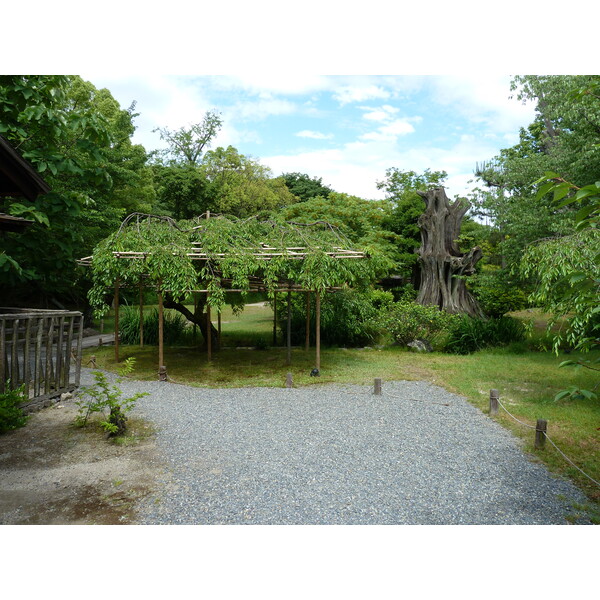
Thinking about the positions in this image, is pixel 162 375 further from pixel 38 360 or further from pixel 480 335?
pixel 480 335

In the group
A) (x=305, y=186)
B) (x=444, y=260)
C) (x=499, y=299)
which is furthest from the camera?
(x=305, y=186)

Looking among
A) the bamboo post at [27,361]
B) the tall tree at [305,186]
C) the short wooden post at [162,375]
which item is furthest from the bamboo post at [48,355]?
the tall tree at [305,186]

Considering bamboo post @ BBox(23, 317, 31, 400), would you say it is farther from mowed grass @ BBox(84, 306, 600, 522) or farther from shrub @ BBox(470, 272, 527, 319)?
shrub @ BBox(470, 272, 527, 319)

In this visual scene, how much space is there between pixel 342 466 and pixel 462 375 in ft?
13.7

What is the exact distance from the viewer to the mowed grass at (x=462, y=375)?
165 inches

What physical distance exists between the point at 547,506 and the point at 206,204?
50.4 ft

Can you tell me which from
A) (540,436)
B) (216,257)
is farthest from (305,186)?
(540,436)

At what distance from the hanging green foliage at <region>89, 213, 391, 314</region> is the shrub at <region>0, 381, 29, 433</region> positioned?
241 centimetres

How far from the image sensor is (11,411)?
4.33 m

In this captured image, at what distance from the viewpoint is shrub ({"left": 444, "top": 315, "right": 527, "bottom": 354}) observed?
9.09 metres

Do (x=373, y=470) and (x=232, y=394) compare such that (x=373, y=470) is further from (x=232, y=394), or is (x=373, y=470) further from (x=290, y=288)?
(x=290, y=288)

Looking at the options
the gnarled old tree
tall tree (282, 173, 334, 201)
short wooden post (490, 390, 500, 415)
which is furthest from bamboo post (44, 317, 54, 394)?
tall tree (282, 173, 334, 201)

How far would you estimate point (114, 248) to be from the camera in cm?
680

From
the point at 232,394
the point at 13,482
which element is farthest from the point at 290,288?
the point at 13,482
